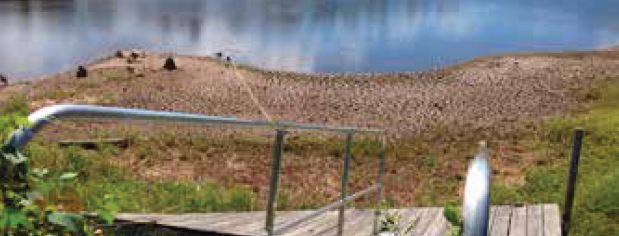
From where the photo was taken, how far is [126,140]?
19.2 metres

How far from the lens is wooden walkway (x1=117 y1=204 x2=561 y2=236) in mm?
6419

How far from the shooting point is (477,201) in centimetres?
196

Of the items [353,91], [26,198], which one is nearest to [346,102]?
[353,91]

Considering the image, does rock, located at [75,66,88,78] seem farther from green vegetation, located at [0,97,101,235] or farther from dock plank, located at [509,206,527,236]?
green vegetation, located at [0,97,101,235]

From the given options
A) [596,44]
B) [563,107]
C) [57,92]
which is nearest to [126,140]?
[57,92]

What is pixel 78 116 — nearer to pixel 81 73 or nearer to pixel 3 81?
pixel 81 73

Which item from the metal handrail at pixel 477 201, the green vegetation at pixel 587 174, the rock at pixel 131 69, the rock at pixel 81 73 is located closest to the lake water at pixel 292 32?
the rock at pixel 81 73

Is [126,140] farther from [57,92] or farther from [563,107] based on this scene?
[563,107]

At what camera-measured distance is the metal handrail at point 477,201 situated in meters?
1.95

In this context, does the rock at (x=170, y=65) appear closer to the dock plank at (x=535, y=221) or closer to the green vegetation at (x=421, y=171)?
the green vegetation at (x=421, y=171)

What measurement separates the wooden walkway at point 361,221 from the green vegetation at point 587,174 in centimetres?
291

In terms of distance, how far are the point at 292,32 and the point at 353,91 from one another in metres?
17.3

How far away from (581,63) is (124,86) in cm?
1570

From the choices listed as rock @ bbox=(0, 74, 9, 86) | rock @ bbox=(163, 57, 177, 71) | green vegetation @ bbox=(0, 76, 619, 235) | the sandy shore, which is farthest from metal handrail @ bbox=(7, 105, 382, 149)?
rock @ bbox=(0, 74, 9, 86)
